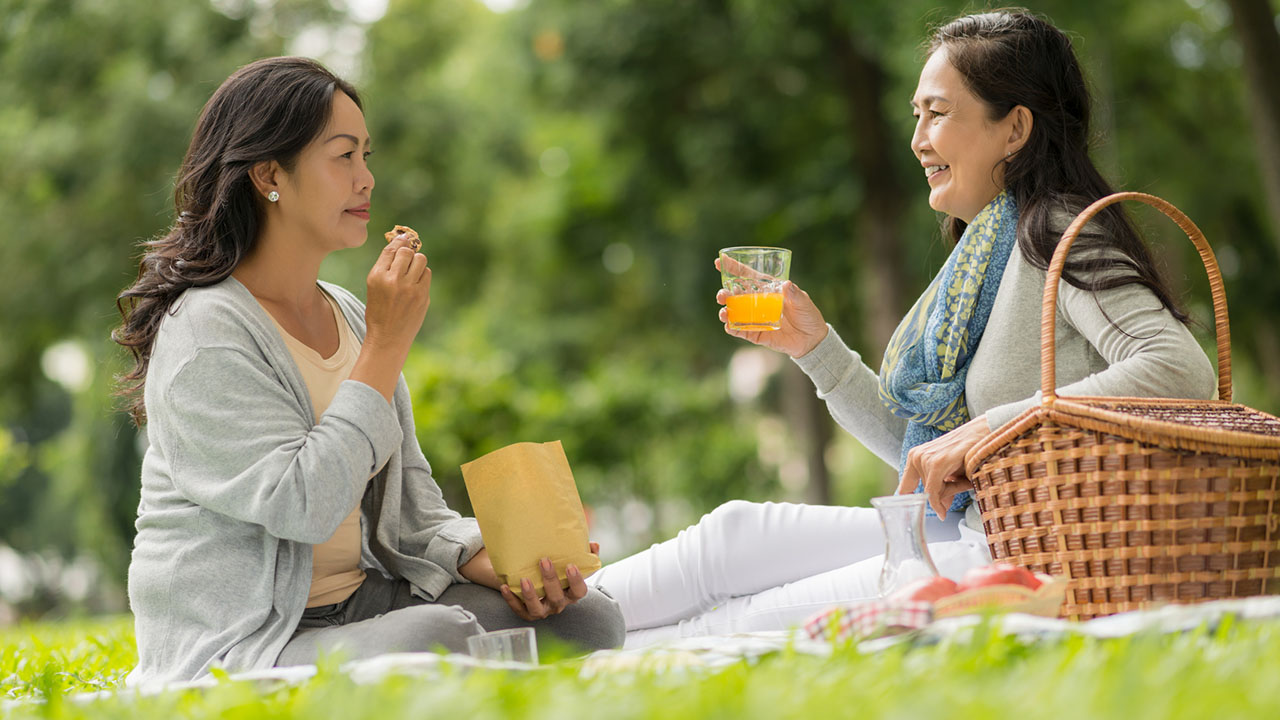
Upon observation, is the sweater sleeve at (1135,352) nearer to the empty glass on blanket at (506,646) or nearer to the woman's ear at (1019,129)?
the woman's ear at (1019,129)

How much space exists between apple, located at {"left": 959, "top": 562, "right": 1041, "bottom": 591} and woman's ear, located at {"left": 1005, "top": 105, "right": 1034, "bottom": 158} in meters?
1.40

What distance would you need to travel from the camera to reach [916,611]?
2012 millimetres

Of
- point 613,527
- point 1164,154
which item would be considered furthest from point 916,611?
point 613,527

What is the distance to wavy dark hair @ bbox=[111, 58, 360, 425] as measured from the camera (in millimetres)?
2914

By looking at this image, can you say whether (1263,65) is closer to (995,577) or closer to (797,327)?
(797,327)

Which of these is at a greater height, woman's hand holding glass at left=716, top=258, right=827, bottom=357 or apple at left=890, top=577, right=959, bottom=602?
woman's hand holding glass at left=716, top=258, right=827, bottom=357

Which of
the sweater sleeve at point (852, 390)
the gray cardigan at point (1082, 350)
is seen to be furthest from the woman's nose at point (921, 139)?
the sweater sleeve at point (852, 390)

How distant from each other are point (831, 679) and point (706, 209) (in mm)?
10347

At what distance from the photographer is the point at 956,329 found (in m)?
3.04

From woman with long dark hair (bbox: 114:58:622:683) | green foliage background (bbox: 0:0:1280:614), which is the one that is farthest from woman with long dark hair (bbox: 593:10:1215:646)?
green foliage background (bbox: 0:0:1280:614)

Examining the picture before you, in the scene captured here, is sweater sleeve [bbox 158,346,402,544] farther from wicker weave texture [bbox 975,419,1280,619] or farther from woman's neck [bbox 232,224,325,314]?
wicker weave texture [bbox 975,419,1280,619]

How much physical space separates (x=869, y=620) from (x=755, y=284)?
1.30 meters

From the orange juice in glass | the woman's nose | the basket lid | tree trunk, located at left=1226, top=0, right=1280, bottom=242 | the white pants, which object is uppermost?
tree trunk, located at left=1226, top=0, right=1280, bottom=242

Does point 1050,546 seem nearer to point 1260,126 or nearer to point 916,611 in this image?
point 916,611
